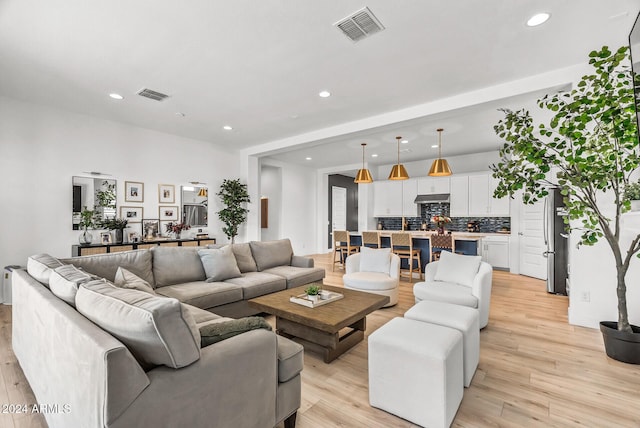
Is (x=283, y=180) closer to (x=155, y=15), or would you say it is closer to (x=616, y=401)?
(x=155, y=15)

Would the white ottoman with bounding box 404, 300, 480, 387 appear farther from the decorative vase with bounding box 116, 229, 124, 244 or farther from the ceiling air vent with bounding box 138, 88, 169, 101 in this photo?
the decorative vase with bounding box 116, 229, 124, 244

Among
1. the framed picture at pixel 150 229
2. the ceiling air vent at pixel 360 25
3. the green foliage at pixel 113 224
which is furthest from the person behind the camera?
the framed picture at pixel 150 229

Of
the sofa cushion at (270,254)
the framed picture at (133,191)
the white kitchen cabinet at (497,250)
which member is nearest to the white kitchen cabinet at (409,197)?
the white kitchen cabinet at (497,250)

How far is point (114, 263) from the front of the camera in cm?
297

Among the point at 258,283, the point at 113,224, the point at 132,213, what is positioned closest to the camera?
the point at 258,283

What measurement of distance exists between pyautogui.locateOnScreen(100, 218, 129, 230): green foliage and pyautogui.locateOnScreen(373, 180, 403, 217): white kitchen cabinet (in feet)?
20.3

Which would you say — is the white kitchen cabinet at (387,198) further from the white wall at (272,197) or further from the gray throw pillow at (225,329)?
the gray throw pillow at (225,329)

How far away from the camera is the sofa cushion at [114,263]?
2.80 metres

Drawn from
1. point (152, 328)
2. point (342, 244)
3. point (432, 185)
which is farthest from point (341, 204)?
point (152, 328)

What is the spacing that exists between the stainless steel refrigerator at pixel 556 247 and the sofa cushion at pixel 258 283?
4186mm

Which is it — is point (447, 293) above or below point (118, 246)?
below

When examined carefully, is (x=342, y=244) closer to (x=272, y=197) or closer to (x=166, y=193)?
(x=272, y=197)

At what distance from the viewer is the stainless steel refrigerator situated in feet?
15.0

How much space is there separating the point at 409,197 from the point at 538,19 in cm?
583
